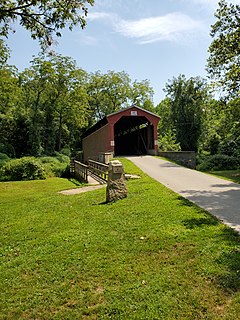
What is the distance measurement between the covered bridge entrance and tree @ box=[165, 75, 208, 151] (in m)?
6.64

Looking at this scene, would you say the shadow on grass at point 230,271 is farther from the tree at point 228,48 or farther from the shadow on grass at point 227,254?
the tree at point 228,48

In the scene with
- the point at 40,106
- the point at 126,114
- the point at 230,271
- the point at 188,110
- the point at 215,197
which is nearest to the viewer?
the point at 230,271

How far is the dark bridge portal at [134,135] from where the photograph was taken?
27.0 meters

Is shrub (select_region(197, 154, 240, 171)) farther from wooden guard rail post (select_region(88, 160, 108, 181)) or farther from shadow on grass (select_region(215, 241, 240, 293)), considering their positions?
shadow on grass (select_region(215, 241, 240, 293))

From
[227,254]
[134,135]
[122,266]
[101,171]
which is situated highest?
Answer: [134,135]

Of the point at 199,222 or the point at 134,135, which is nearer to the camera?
the point at 199,222

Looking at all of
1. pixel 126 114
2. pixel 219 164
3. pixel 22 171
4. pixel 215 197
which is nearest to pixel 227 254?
pixel 215 197

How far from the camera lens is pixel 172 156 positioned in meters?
21.2

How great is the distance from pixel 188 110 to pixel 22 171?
24.4 meters

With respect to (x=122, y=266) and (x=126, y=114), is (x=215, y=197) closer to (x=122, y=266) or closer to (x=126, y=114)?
(x=122, y=266)

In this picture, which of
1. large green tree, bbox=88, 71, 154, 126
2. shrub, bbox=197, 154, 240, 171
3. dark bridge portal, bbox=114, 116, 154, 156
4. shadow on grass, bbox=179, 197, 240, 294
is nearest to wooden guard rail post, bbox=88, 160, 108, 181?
shadow on grass, bbox=179, 197, 240, 294

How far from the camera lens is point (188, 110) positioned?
1403 inches

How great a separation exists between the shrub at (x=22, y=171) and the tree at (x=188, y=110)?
22.4 meters

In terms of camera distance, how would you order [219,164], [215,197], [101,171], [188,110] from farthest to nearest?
[188,110] → [219,164] → [101,171] → [215,197]
